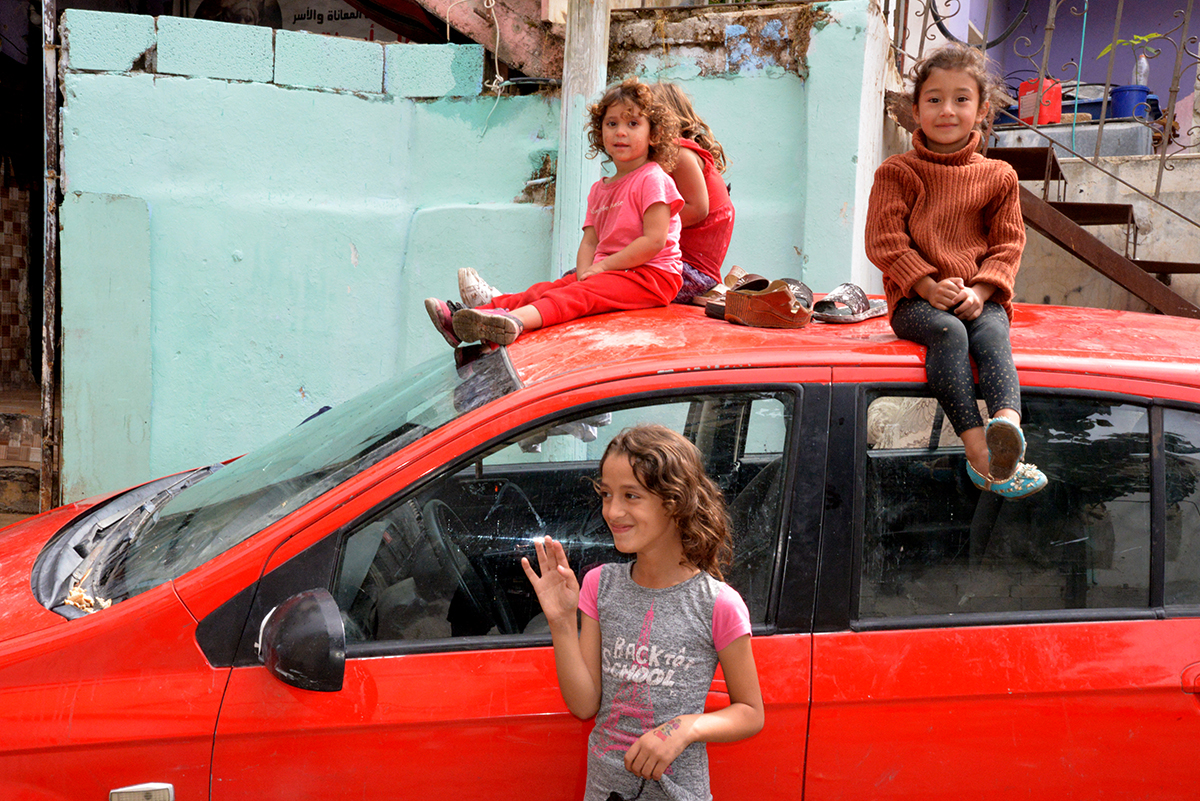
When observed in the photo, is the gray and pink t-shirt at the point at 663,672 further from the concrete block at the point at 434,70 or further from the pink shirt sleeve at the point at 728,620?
the concrete block at the point at 434,70

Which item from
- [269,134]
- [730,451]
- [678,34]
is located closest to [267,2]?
[269,134]

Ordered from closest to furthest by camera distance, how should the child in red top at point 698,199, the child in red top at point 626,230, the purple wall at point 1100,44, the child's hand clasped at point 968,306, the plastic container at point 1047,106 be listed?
the child's hand clasped at point 968,306
the child in red top at point 626,230
the child in red top at point 698,199
the plastic container at point 1047,106
the purple wall at point 1100,44

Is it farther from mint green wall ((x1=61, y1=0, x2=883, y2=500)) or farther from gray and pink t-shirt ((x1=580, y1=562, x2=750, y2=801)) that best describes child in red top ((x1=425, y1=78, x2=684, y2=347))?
mint green wall ((x1=61, y1=0, x2=883, y2=500))

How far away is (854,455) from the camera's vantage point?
1.90 m

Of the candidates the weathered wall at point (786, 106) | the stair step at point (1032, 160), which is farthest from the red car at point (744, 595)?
the stair step at point (1032, 160)

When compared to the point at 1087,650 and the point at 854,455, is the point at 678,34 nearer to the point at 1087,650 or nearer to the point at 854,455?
the point at 854,455

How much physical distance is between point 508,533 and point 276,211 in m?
3.75

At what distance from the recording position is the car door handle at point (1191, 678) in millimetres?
1795

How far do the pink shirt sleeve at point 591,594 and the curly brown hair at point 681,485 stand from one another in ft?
→ 0.59

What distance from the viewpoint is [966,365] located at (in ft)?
6.59

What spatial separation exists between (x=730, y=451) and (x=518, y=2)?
3.85m

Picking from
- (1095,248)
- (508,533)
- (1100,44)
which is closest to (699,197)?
(508,533)

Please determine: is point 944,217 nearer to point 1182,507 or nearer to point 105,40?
point 1182,507

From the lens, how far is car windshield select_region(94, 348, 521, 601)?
1960 mm
